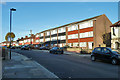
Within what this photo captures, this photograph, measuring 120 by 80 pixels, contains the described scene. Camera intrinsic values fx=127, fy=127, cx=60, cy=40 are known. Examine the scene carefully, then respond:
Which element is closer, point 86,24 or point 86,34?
point 86,34

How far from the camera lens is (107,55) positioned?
1272cm

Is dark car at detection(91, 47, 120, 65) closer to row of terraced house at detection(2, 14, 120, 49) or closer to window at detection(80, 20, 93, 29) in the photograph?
row of terraced house at detection(2, 14, 120, 49)

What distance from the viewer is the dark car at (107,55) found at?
11.9m

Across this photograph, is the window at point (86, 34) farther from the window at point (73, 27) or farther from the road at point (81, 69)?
the road at point (81, 69)

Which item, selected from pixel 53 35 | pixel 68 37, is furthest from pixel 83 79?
pixel 53 35

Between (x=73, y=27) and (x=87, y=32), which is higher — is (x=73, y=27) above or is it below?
above

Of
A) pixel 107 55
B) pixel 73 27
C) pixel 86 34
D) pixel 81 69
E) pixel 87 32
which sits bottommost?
pixel 81 69

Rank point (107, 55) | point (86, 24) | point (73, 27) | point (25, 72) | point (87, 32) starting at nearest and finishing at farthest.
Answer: point (25, 72) → point (107, 55) → point (87, 32) → point (86, 24) → point (73, 27)

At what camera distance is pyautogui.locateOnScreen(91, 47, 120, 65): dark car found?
11905mm

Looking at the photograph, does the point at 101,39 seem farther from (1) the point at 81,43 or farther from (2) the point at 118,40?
(2) the point at 118,40

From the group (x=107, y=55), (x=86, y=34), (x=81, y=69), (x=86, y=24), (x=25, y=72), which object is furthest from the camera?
(x=86, y=24)

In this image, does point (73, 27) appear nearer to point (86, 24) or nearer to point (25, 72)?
point (86, 24)

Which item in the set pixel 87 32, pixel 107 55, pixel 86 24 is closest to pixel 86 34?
pixel 87 32

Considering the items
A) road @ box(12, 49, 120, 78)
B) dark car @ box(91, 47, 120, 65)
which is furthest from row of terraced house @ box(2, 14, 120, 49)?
road @ box(12, 49, 120, 78)
